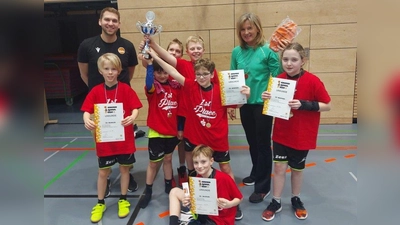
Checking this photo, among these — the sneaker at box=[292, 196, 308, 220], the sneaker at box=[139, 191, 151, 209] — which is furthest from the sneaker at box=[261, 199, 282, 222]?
the sneaker at box=[139, 191, 151, 209]

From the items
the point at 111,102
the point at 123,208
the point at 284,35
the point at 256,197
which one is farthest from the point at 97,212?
the point at 284,35

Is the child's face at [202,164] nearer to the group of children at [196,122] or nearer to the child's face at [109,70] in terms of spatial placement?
the group of children at [196,122]

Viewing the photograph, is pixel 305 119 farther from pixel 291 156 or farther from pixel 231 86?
pixel 231 86

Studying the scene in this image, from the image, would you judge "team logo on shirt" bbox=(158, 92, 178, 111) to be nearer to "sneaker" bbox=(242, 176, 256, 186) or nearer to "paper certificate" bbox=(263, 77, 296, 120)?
"paper certificate" bbox=(263, 77, 296, 120)

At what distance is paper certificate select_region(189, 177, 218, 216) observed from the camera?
2361 millimetres

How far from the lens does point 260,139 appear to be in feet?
10.1

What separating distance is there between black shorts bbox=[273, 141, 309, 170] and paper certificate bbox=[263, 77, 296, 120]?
0.35m

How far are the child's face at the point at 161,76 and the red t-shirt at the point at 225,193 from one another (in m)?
1.16

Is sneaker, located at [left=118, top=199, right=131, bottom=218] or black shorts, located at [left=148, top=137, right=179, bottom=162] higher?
black shorts, located at [left=148, top=137, right=179, bottom=162]

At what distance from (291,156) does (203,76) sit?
1106 mm

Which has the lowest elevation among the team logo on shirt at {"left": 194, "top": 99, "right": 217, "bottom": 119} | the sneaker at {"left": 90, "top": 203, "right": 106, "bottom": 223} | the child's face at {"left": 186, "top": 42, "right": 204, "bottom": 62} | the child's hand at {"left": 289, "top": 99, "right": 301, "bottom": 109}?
the sneaker at {"left": 90, "top": 203, "right": 106, "bottom": 223}

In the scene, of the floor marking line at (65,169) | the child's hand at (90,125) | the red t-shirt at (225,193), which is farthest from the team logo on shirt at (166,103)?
the floor marking line at (65,169)
